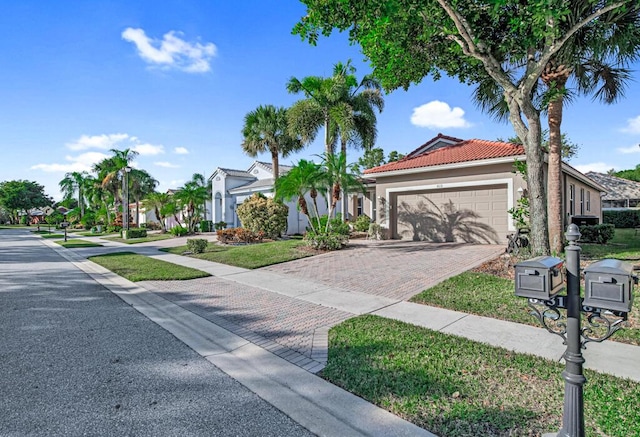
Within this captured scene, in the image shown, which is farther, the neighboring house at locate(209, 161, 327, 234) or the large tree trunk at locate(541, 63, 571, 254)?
the neighboring house at locate(209, 161, 327, 234)

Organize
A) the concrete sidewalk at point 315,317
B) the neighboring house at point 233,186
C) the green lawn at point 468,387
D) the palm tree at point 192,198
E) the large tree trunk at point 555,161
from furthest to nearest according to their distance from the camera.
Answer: the neighboring house at point 233,186 → the palm tree at point 192,198 → the large tree trunk at point 555,161 → the concrete sidewalk at point 315,317 → the green lawn at point 468,387

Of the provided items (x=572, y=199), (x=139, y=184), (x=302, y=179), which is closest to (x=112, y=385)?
(x=302, y=179)

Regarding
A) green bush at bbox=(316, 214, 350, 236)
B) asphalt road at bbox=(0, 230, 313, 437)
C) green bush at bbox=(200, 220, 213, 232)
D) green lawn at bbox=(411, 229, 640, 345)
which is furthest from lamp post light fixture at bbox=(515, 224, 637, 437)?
green bush at bbox=(200, 220, 213, 232)

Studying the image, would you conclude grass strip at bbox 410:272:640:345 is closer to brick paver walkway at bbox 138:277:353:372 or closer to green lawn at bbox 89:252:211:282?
brick paver walkway at bbox 138:277:353:372

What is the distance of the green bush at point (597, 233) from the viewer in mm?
12938

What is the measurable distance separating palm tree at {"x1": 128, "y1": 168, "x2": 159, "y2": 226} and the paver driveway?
114 feet

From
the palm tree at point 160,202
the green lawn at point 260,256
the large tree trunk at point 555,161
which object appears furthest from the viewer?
the palm tree at point 160,202

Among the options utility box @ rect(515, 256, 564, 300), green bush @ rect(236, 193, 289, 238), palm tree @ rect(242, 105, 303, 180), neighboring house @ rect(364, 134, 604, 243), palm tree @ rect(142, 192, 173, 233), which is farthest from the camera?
palm tree @ rect(142, 192, 173, 233)

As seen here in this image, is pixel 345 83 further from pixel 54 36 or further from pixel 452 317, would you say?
pixel 452 317

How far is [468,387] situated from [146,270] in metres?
9.75

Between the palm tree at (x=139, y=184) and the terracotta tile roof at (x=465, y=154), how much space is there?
108ft

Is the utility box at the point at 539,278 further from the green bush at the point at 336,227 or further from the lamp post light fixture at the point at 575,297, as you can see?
the green bush at the point at 336,227

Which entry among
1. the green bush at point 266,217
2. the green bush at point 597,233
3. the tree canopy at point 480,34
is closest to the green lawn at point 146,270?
the tree canopy at point 480,34

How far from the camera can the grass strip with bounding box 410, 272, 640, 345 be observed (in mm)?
4917
